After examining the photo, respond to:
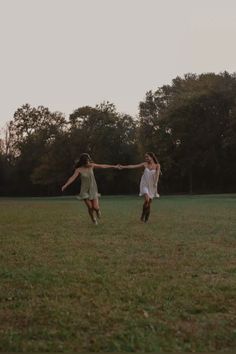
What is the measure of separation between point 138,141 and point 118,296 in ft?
214

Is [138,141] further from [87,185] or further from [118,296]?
[118,296]

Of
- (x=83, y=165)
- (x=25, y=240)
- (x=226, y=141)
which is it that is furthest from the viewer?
(x=226, y=141)

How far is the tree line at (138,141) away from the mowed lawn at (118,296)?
47925mm

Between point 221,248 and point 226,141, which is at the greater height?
point 226,141

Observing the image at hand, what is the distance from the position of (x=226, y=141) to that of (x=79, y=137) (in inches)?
1048

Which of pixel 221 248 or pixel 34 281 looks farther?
pixel 221 248

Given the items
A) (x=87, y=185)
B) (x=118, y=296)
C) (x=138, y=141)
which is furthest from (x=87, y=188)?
(x=138, y=141)

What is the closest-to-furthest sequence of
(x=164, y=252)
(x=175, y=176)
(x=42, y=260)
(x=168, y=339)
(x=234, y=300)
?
1. (x=168, y=339)
2. (x=234, y=300)
3. (x=42, y=260)
4. (x=164, y=252)
5. (x=175, y=176)

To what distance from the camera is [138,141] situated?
2795 inches

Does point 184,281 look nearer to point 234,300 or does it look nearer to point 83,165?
point 234,300

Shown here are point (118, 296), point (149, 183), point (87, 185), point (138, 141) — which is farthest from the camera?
point (138, 141)

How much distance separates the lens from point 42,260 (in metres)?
9.02

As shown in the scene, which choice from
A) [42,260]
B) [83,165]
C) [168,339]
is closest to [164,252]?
[42,260]

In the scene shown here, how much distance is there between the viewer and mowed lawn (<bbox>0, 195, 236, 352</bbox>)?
14.8ft
